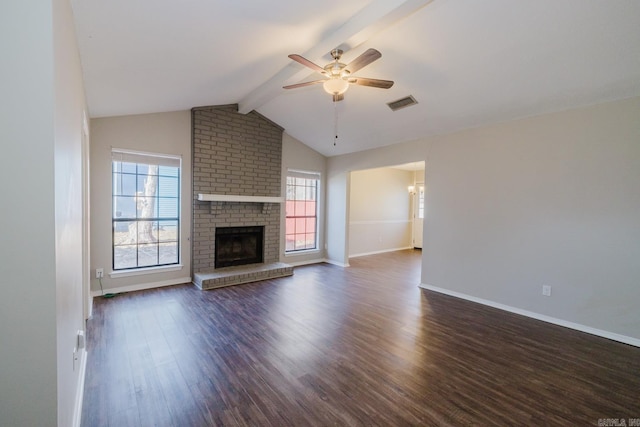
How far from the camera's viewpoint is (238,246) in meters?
5.55

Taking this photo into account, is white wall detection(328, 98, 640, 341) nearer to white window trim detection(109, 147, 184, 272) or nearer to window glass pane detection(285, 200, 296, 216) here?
window glass pane detection(285, 200, 296, 216)

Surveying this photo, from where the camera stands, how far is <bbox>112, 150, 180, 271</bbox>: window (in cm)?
426

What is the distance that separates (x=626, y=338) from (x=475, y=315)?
1454 millimetres

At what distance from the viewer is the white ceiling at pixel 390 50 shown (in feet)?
7.11

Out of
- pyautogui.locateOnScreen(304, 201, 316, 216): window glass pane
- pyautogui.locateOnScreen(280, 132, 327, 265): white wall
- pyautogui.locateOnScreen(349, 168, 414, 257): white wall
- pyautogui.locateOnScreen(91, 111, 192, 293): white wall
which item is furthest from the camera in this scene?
pyautogui.locateOnScreen(349, 168, 414, 257): white wall

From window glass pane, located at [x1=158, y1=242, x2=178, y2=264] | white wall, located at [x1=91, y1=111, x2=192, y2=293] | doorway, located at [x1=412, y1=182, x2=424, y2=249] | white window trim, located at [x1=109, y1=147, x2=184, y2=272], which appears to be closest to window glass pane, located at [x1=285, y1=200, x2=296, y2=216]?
white wall, located at [x1=91, y1=111, x2=192, y2=293]

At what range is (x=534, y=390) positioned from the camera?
7.16ft

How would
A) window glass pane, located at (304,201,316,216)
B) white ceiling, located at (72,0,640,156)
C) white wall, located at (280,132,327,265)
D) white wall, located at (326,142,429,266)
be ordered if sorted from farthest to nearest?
1. window glass pane, located at (304,201,316,216)
2. white wall, located at (280,132,327,265)
3. white wall, located at (326,142,429,266)
4. white ceiling, located at (72,0,640,156)

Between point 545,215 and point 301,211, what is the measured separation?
4549 mm

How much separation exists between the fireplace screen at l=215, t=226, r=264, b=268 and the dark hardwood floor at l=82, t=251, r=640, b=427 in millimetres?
1320

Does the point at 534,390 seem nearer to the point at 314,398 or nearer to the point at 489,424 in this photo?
the point at 489,424

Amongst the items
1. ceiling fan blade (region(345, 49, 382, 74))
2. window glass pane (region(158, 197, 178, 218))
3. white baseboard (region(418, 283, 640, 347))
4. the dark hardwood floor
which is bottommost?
the dark hardwood floor

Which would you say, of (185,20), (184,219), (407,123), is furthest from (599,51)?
(184,219)

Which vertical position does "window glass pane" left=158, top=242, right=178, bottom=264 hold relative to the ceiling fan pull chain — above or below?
below
